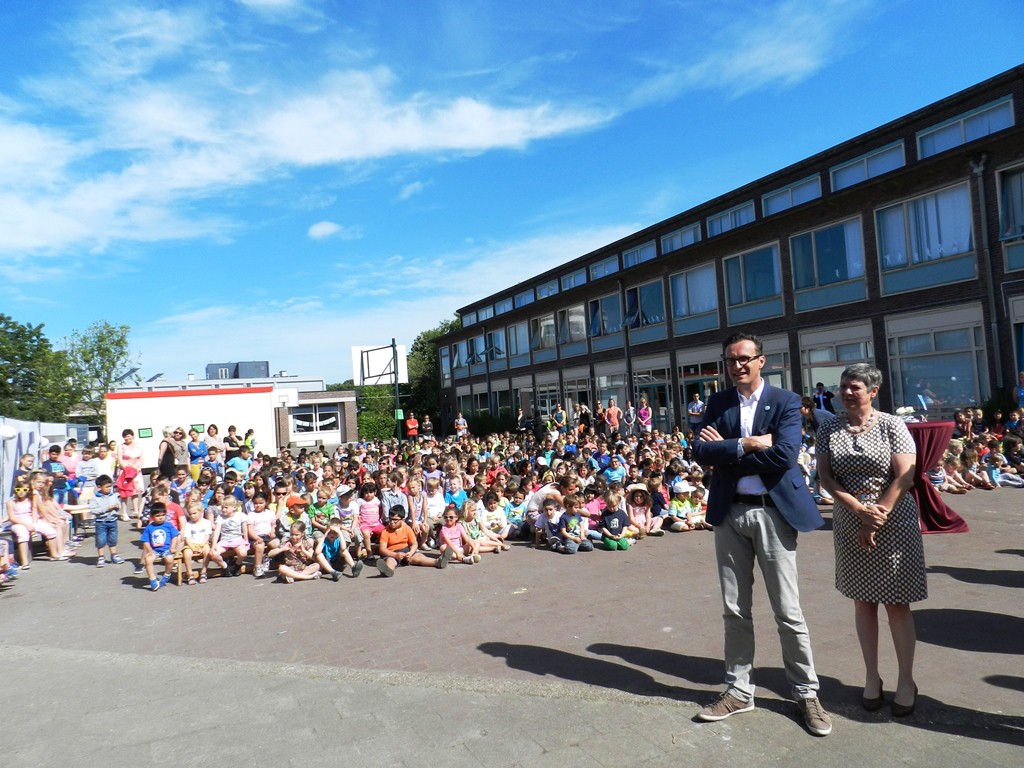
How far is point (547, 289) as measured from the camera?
43.5 m

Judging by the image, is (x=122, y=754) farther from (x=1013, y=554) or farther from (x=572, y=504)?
(x=1013, y=554)

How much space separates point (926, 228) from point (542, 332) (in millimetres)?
22474

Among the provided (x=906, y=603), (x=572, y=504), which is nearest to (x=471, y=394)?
(x=572, y=504)

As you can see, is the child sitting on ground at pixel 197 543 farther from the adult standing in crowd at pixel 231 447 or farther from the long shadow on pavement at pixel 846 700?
the adult standing in crowd at pixel 231 447

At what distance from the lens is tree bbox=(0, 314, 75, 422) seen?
44688mm

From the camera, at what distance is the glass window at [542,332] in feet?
128

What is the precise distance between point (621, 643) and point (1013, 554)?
15.8 feet

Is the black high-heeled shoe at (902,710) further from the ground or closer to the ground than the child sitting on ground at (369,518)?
closer to the ground

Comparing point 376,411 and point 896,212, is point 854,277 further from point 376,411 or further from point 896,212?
point 376,411

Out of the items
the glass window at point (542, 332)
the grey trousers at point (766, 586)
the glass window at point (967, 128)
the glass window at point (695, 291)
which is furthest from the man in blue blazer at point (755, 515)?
the glass window at point (542, 332)

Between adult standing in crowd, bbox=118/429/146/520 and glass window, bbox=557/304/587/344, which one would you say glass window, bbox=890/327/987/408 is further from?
adult standing in crowd, bbox=118/429/146/520

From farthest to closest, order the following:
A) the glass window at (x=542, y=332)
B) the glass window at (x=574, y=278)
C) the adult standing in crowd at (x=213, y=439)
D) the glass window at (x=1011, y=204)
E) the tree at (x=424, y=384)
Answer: the tree at (x=424, y=384) < the glass window at (x=574, y=278) < the glass window at (x=542, y=332) < the adult standing in crowd at (x=213, y=439) < the glass window at (x=1011, y=204)

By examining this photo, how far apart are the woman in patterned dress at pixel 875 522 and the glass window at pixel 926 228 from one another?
57.0 feet

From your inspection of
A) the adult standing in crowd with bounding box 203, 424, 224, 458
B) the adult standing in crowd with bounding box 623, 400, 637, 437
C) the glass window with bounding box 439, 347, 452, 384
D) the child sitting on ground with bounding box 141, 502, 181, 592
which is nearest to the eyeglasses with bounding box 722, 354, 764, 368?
the child sitting on ground with bounding box 141, 502, 181, 592
